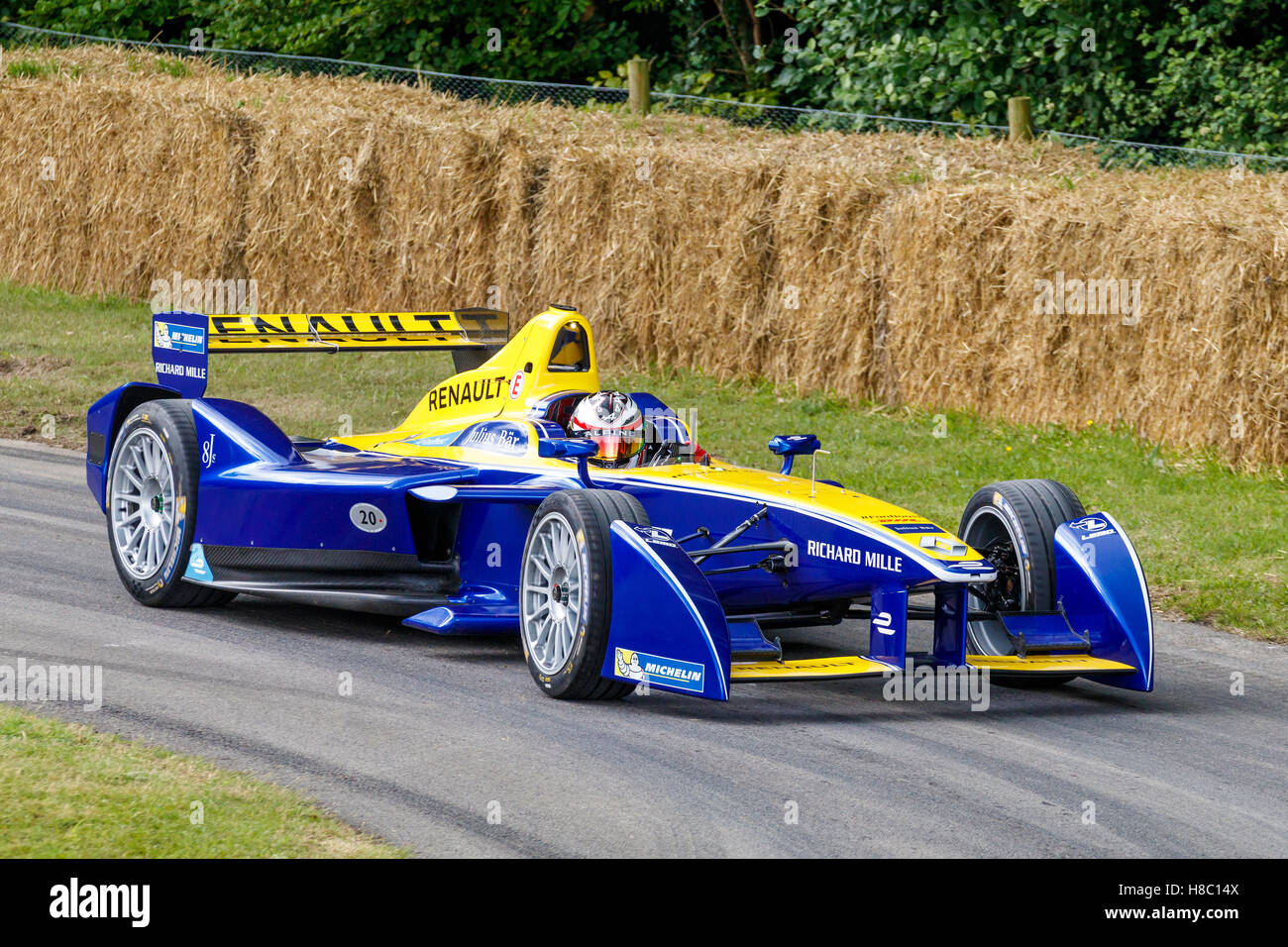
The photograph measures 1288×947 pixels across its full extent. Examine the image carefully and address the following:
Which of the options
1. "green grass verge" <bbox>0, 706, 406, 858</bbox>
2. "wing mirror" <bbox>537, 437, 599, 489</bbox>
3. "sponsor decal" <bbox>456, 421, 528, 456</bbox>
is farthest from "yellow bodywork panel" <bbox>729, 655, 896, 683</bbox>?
"sponsor decal" <bbox>456, 421, 528, 456</bbox>

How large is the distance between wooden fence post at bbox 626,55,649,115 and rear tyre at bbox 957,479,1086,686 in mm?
12775

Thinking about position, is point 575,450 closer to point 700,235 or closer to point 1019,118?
point 700,235

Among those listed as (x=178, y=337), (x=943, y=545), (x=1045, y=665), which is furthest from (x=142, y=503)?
(x=1045, y=665)

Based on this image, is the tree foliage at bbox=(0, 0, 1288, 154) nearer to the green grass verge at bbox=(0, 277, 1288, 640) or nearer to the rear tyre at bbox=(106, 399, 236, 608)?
the green grass verge at bbox=(0, 277, 1288, 640)

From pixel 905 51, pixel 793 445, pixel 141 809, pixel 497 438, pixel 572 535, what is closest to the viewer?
pixel 141 809

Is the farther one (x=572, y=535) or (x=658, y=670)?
(x=572, y=535)

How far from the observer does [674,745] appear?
23.3ft

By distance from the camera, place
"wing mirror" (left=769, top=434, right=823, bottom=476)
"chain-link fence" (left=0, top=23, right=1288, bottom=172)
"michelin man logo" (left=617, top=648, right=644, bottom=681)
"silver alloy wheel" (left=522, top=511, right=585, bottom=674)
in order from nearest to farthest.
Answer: "michelin man logo" (left=617, top=648, right=644, bottom=681)
"silver alloy wheel" (left=522, top=511, right=585, bottom=674)
"wing mirror" (left=769, top=434, right=823, bottom=476)
"chain-link fence" (left=0, top=23, right=1288, bottom=172)

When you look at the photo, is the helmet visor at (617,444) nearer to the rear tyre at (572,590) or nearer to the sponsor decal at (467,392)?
the rear tyre at (572,590)

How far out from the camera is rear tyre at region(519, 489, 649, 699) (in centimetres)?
755

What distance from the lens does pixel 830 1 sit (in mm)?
23984

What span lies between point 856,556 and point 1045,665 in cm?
102

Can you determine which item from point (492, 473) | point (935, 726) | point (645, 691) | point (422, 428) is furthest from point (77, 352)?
point (935, 726)
